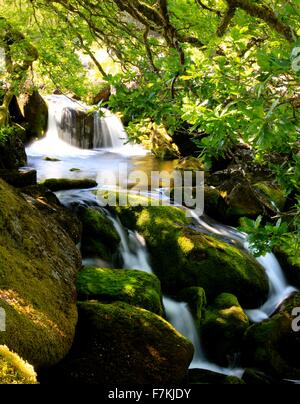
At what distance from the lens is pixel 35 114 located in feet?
72.9

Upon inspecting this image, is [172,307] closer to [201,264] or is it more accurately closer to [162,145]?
[201,264]

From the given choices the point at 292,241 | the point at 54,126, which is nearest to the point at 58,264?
the point at 292,241

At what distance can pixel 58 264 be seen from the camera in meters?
5.66

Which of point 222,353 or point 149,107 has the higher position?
point 149,107

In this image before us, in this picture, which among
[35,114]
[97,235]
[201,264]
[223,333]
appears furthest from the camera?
[35,114]

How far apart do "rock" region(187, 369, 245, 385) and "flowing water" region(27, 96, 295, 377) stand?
535 millimetres

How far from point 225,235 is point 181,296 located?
338cm

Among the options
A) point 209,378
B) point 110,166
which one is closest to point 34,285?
point 209,378

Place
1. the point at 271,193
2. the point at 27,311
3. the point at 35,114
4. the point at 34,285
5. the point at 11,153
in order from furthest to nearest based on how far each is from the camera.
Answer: the point at 35,114, the point at 11,153, the point at 271,193, the point at 34,285, the point at 27,311

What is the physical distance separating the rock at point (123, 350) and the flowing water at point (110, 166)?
1725 millimetres

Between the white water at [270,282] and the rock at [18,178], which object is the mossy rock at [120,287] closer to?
the white water at [270,282]

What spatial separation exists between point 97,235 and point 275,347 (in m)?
4.38

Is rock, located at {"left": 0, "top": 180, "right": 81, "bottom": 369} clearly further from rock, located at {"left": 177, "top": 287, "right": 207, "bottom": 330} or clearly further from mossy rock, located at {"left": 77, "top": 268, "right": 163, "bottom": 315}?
rock, located at {"left": 177, "top": 287, "right": 207, "bottom": 330}
